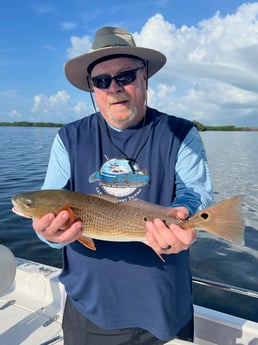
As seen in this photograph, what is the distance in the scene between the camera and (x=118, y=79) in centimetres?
259

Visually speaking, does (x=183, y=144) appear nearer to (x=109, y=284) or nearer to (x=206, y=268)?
(x=109, y=284)

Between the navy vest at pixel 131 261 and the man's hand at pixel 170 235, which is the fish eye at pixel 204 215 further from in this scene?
the navy vest at pixel 131 261

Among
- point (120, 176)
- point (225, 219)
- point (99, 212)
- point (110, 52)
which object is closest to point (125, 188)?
point (120, 176)

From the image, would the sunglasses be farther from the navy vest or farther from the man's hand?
the man's hand

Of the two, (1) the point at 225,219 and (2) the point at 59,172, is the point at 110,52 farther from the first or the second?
(1) the point at 225,219

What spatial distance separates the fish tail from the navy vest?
1.47 ft

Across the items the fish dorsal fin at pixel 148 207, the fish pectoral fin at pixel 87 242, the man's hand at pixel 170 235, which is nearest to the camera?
the man's hand at pixel 170 235

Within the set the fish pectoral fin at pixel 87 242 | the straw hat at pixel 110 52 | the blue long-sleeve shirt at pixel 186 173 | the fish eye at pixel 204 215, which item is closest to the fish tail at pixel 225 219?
the fish eye at pixel 204 215

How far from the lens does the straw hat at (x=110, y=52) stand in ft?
8.45

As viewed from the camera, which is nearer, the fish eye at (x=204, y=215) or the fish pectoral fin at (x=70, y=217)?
the fish eye at (x=204, y=215)

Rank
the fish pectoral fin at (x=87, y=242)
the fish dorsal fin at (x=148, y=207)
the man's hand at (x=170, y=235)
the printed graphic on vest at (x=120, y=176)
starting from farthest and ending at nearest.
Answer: the printed graphic on vest at (x=120, y=176), the fish pectoral fin at (x=87, y=242), the fish dorsal fin at (x=148, y=207), the man's hand at (x=170, y=235)

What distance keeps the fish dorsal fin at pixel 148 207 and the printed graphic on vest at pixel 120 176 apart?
0.58 ft

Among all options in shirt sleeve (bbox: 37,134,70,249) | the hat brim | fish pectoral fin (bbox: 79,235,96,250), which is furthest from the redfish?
the hat brim

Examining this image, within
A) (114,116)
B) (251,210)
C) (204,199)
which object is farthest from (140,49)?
(251,210)
